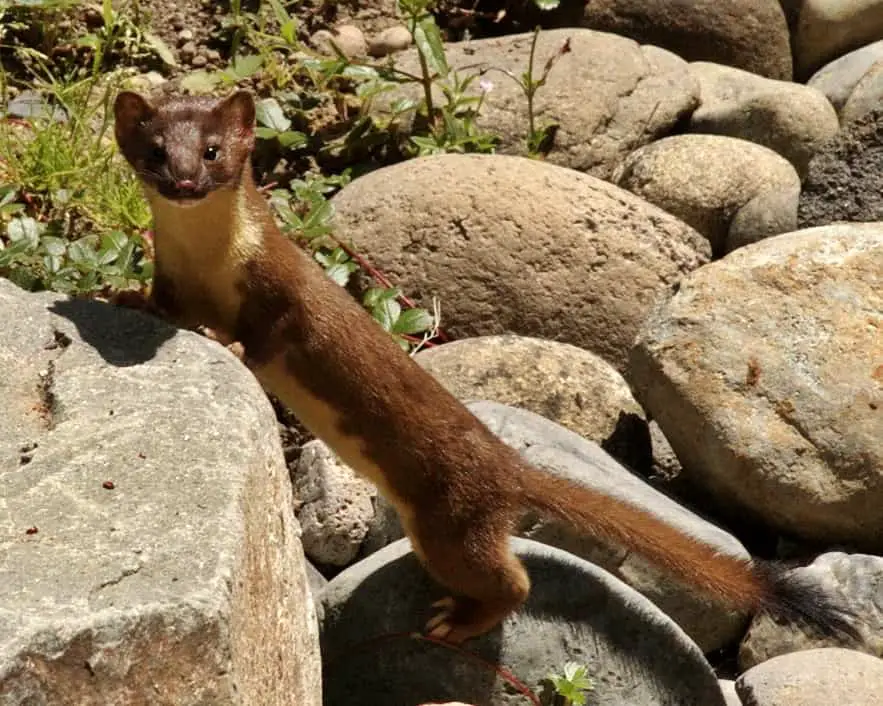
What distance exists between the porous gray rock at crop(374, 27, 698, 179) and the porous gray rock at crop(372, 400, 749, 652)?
6.28 feet

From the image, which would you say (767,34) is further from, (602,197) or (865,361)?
(865,361)

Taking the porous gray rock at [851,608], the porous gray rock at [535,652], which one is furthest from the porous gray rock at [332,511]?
the porous gray rock at [851,608]

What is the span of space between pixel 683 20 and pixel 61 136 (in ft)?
9.70

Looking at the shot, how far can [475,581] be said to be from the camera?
368 centimetres

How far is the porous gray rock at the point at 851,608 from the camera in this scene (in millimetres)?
4125

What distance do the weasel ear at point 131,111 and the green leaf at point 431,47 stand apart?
2.43 m

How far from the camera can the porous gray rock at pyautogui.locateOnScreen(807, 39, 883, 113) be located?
21.2 ft

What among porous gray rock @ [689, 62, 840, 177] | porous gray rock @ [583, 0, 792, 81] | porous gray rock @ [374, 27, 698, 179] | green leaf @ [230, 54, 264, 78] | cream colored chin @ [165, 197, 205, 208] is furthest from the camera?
porous gray rock @ [583, 0, 792, 81]

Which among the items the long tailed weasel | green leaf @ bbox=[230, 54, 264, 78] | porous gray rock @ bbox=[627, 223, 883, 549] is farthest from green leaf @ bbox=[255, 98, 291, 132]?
the long tailed weasel

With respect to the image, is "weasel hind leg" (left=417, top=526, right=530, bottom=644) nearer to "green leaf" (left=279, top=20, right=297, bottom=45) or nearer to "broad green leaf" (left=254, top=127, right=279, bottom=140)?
"broad green leaf" (left=254, top=127, right=279, bottom=140)

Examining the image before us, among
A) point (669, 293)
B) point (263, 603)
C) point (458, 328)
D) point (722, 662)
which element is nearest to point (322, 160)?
point (458, 328)

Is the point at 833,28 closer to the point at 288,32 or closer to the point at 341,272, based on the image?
the point at 288,32

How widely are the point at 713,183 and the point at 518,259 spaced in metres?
0.98

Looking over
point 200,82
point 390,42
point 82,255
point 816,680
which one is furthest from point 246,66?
point 816,680
